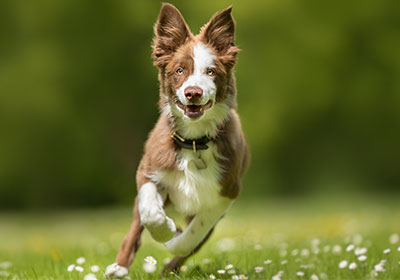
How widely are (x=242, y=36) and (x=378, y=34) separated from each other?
465cm

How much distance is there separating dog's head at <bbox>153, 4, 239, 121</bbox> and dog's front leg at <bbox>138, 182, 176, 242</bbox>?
0.66m

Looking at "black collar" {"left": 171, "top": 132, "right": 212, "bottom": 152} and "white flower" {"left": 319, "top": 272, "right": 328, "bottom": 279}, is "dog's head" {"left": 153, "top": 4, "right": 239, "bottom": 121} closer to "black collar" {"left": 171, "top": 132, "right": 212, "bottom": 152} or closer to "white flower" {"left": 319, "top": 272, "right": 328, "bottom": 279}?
"black collar" {"left": 171, "top": 132, "right": 212, "bottom": 152}

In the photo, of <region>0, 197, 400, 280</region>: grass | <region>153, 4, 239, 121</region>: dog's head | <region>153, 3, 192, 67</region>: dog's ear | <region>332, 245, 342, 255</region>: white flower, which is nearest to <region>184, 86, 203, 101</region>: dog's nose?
<region>153, 4, 239, 121</region>: dog's head

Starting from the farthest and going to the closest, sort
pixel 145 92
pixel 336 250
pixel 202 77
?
1. pixel 145 92
2. pixel 336 250
3. pixel 202 77

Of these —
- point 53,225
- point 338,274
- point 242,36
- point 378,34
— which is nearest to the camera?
point 338,274

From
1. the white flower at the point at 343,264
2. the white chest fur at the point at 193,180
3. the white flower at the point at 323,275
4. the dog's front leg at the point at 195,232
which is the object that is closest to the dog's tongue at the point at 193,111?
the white chest fur at the point at 193,180

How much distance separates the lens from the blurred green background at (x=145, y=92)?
17531mm

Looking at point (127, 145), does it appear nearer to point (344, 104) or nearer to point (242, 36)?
point (242, 36)

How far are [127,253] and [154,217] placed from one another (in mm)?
588

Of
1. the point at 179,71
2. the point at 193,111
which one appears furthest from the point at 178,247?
the point at 179,71

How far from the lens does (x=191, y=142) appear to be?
4.71 m

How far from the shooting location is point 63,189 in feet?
62.0

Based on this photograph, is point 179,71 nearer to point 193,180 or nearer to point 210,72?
point 210,72

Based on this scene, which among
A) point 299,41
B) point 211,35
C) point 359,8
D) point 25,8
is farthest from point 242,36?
point 211,35
